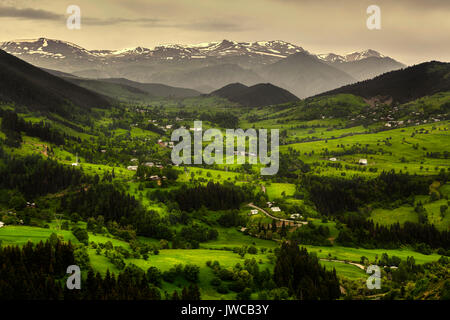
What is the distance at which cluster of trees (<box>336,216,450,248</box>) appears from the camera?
513 feet

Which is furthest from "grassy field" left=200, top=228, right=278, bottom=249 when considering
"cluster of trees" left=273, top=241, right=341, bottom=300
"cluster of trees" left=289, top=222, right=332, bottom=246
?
"cluster of trees" left=273, top=241, right=341, bottom=300

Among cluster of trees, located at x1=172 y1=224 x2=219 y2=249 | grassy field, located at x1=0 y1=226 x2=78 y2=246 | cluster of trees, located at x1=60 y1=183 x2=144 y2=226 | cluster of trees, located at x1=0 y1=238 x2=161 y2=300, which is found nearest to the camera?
cluster of trees, located at x1=0 y1=238 x2=161 y2=300

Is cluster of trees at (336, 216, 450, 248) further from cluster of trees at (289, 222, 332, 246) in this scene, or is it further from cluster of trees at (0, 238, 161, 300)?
cluster of trees at (0, 238, 161, 300)

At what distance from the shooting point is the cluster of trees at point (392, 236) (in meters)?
156

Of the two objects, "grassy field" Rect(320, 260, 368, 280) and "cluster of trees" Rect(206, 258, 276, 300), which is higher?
"cluster of trees" Rect(206, 258, 276, 300)

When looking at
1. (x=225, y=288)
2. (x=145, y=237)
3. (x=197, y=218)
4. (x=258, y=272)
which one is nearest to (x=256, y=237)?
(x=197, y=218)

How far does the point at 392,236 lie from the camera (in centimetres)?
16000

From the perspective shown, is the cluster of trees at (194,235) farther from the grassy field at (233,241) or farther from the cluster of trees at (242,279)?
the cluster of trees at (242,279)

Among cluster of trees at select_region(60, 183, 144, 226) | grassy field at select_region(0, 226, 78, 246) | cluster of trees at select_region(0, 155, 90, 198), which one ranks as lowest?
cluster of trees at select_region(60, 183, 144, 226)

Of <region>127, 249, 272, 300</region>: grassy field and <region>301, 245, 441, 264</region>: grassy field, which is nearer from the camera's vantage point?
<region>127, 249, 272, 300</region>: grassy field

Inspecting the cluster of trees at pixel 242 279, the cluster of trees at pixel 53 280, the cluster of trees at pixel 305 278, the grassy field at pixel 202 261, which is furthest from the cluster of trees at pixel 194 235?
the cluster of trees at pixel 53 280

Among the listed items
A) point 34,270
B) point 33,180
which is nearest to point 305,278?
point 34,270

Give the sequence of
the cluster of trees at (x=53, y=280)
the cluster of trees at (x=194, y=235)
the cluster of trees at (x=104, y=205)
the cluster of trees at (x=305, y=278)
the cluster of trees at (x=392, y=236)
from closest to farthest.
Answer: the cluster of trees at (x=53, y=280) → the cluster of trees at (x=305, y=278) → the cluster of trees at (x=194, y=235) → the cluster of trees at (x=392, y=236) → the cluster of trees at (x=104, y=205)

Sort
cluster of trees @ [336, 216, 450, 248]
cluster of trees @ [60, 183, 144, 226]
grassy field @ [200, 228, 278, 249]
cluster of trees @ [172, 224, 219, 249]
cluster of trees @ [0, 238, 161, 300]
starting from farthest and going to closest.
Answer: cluster of trees @ [60, 183, 144, 226], cluster of trees @ [336, 216, 450, 248], grassy field @ [200, 228, 278, 249], cluster of trees @ [172, 224, 219, 249], cluster of trees @ [0, 238, 161, 300]
